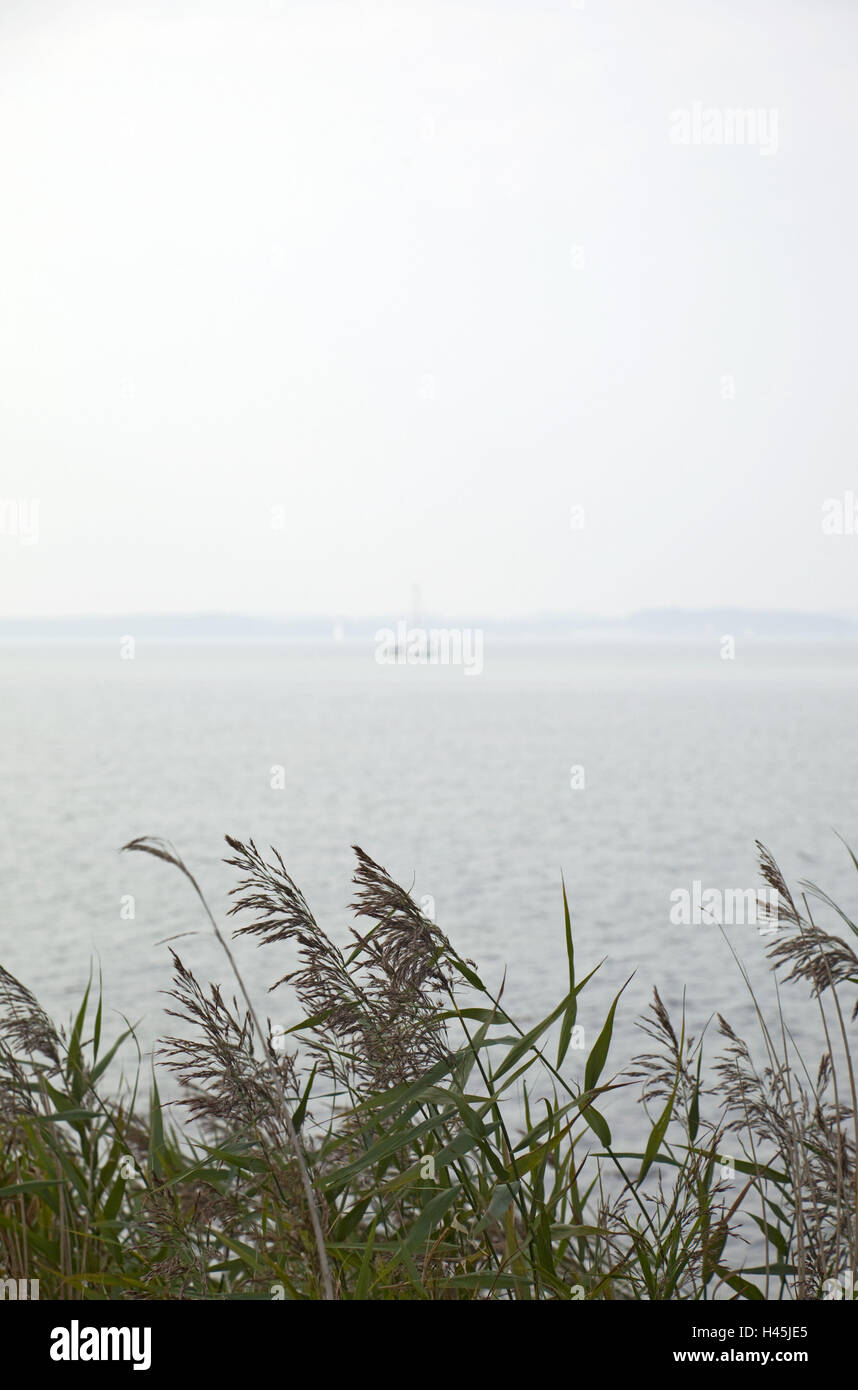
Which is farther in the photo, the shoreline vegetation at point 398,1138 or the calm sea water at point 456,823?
the calm sea water at point 456,823

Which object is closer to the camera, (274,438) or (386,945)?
(386,945)

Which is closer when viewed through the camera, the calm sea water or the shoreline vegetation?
the shoreline vegetation

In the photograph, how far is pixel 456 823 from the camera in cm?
2444

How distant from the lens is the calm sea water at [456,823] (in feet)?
42.7

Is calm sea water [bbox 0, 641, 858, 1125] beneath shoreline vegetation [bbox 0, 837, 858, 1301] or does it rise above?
beneath

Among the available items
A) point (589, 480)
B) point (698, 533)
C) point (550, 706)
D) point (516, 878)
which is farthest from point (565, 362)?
point (516, 878)

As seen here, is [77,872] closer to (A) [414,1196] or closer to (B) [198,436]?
(A) [414,1196]

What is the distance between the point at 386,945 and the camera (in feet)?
4.58

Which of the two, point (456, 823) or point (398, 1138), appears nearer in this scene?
point (398, 1138)

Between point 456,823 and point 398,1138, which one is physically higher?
point 398,1138

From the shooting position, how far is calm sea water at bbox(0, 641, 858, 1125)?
13.0 metres

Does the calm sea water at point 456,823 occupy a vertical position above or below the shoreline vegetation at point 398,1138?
below
